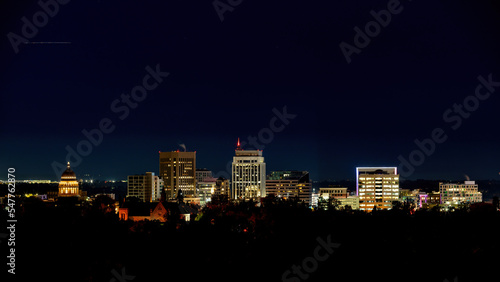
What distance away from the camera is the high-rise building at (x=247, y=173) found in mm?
189375

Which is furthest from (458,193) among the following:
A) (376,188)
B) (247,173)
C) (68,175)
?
(68,175)

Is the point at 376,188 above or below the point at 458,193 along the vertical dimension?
above

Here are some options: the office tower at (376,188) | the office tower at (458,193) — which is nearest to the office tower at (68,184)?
the office tower at (376,188)

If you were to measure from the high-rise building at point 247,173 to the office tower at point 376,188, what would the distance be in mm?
34067

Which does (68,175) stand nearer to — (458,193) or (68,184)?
(68,184)

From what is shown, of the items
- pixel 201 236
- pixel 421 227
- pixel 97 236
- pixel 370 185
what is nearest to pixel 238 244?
pixel 201 236

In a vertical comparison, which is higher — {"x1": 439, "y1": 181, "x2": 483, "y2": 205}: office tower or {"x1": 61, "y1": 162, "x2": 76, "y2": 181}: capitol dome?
{"x1": 61, "y1": 162, "x2": 76, "y2": 181}: capitol dome

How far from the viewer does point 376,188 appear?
16512 cm

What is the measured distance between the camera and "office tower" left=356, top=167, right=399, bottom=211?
164 metres

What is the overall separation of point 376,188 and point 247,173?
42.8 metres

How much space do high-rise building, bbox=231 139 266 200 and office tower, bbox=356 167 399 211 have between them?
112 ft

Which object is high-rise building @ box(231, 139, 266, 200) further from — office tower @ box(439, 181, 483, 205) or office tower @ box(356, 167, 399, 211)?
office tower @ box(439, 181, 483, 205)

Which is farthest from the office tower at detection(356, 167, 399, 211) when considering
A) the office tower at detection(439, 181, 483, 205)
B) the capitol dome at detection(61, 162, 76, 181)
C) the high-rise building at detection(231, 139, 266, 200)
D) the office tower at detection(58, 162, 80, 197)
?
the capitol dome at detection(61, 162, 76, 181)

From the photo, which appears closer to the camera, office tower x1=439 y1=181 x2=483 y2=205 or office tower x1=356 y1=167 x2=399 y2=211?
office tower x1=356 y1=167 x2=399 y2=211
